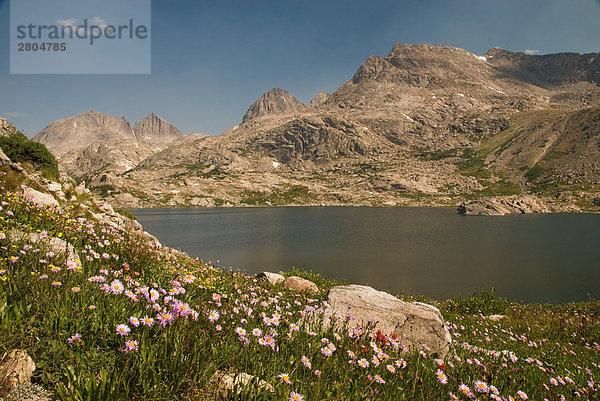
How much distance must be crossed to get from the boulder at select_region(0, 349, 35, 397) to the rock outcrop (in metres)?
171

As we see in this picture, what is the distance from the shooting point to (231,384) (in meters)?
3.10

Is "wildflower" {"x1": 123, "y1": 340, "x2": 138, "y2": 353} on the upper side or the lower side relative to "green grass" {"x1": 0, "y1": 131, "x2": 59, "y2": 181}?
lower

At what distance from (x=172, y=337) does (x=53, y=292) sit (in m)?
1.82

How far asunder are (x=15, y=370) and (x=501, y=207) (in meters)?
189

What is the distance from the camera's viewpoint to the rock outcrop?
495 ft

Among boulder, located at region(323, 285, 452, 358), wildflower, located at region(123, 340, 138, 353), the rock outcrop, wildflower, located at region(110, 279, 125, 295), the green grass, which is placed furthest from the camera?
the rock outcrop

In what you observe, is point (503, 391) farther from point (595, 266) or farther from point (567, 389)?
point (595, 266)

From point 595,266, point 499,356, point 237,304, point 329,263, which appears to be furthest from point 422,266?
point 237,304

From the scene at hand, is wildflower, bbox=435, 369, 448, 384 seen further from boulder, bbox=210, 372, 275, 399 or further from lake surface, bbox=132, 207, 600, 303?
lake surface, bbox=132, 207, 600, 303

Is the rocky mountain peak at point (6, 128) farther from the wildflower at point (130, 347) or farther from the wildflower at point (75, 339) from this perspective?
the wildflower at point (130, 347)

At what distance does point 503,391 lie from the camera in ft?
14.5

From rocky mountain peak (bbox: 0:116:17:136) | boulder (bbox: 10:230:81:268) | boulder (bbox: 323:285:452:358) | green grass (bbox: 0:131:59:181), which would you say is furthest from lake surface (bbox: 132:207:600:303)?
boulder (bbox: 10:230:81:268)

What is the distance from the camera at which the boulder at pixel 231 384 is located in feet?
9.57

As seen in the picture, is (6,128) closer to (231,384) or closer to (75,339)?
(75,339)
